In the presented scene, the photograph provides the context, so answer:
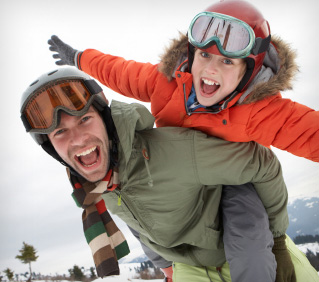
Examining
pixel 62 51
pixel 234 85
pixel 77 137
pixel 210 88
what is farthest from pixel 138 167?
pixel 62 51

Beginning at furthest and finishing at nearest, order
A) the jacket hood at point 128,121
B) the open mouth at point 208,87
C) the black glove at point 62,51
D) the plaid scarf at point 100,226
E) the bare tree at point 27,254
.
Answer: the bare tree at point 27,254 → the black glove at point 62,51 → the open mouth at point 208,87 → the plaid scarf at point 100,226 → the jacket hood at point 128,121

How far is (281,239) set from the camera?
2.56 m

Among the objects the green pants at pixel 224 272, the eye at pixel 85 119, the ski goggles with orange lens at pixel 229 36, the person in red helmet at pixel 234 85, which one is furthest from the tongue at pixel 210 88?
the green pants at pixel 224 272

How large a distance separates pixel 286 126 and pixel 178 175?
851 mm

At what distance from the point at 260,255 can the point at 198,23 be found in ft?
6.16

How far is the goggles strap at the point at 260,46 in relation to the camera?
7.24ft

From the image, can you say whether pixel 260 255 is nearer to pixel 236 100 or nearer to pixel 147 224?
pixel 147 224

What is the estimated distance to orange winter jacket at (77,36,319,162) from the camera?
79.0 inches

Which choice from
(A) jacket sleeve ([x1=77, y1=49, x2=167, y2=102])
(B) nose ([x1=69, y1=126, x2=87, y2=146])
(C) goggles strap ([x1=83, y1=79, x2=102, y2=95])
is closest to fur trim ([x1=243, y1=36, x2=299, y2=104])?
(A) jacket sleeve ([x1=77, y1=49, x2=167, y2=102])

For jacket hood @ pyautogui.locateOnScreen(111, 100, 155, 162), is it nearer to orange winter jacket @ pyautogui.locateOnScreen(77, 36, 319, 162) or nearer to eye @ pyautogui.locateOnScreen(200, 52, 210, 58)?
orange winter jacket @ pyautogui.locateOnScreen(77, 36, 319, 162)

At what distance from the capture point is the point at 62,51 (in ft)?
11.5

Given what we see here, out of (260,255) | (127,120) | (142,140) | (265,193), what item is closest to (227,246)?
(260,255)

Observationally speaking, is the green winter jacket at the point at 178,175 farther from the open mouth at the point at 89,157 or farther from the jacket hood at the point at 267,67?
the jacket hood at the point at 267,67

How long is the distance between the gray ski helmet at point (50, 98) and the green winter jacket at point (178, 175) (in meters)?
0.26
